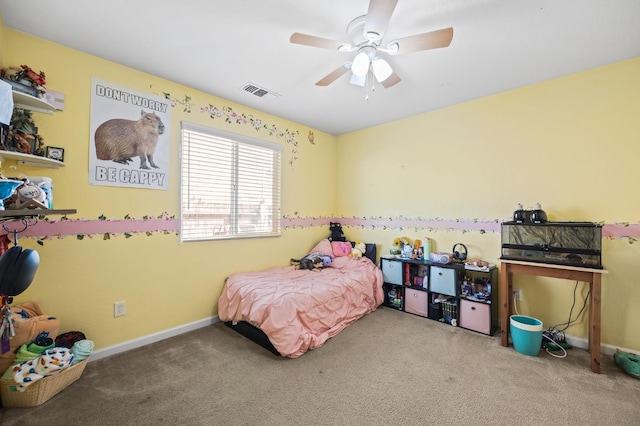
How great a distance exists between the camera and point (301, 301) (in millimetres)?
2449

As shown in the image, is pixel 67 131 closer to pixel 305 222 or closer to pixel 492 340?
pixel 305 222

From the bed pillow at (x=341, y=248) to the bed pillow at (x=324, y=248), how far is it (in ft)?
0.19

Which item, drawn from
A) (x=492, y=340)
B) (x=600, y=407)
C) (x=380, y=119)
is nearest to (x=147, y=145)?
(x=380, y=119)

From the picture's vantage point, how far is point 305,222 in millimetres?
3938

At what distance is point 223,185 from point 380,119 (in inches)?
87.5

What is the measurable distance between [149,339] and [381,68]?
3.01 meters

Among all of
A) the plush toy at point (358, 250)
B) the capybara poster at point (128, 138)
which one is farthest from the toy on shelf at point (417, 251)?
the capybara poster at point (128, 138)

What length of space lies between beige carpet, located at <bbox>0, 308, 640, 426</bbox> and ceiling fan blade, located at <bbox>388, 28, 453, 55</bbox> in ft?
7.33

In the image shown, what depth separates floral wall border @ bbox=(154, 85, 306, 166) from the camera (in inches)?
107

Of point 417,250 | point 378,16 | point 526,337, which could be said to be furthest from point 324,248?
point 378,16

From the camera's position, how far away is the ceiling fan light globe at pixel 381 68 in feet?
6.24

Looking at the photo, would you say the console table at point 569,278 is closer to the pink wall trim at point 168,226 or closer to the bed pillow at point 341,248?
the pink wall trim at point 168,226

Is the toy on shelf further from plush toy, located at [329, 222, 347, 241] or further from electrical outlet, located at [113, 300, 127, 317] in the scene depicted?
electrical outlet, located at [113, 300, 127, 317]

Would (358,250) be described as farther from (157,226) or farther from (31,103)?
(31,103)
